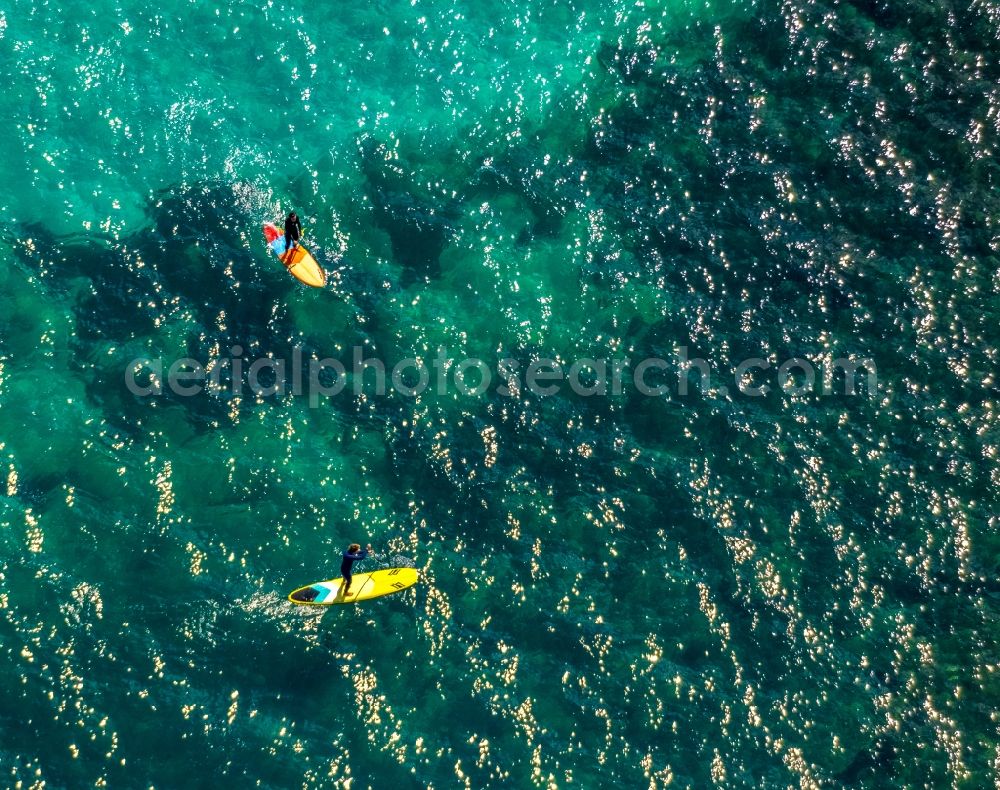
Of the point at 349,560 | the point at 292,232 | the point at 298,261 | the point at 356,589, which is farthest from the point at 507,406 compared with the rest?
the point at 292,232

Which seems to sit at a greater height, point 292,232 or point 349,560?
point 292,232

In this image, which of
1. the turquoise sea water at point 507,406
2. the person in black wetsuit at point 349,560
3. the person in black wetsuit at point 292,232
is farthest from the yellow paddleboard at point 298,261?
the person in black wetsuit at point 349,560

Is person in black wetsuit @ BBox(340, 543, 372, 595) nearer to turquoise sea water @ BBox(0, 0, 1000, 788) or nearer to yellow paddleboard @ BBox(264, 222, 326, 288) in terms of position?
turquoise sea water @ BBox(0, 0, 1000, 788)

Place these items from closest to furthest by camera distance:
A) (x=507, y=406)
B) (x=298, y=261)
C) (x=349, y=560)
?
(x=349, y=560) < (x=507, y=406) < (x=298, y=261)

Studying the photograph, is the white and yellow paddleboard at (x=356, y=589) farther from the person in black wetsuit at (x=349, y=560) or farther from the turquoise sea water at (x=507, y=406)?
the turquoise sea water at (x=507, y=406)

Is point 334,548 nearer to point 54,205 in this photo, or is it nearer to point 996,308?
point 54,205

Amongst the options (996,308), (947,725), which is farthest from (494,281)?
(947,725)

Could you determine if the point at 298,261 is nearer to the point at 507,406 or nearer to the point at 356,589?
the point at 507,406
